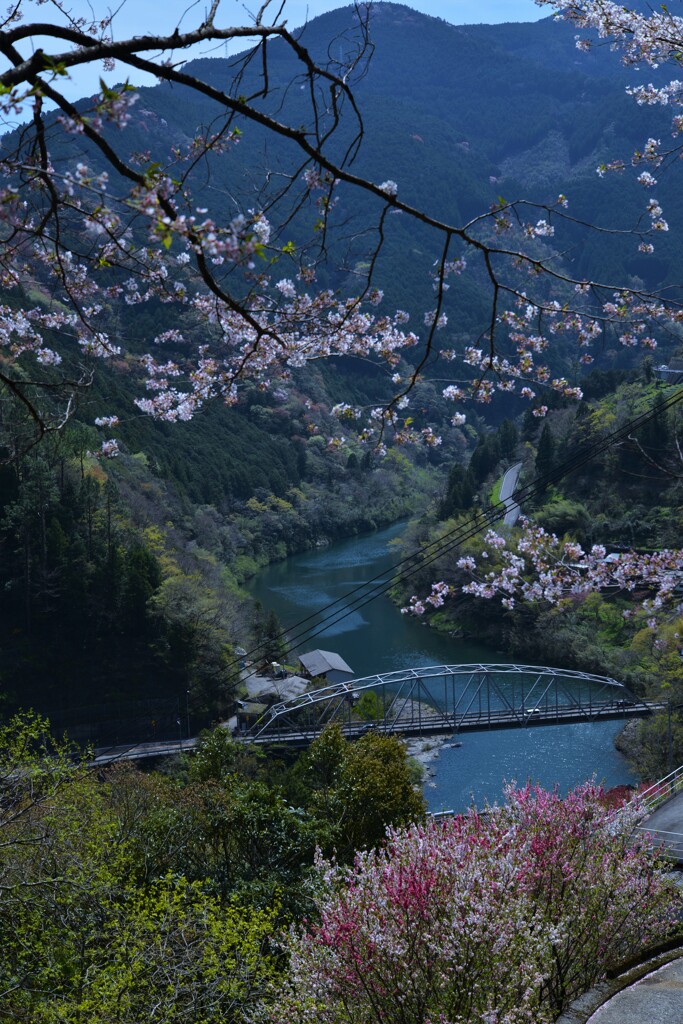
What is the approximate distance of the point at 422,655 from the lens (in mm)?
33531

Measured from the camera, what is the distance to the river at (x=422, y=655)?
22609mm

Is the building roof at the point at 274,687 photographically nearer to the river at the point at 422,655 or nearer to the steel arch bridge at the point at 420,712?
the steel arch bridge at the point at 420,712

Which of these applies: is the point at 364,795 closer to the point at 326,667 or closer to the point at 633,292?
the point at 633,292

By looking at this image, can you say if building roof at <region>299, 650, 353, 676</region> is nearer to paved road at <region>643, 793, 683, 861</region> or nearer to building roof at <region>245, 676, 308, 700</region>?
building roof at <region>245, 676, 308, 700</region>

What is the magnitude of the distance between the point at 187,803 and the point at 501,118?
515 feet

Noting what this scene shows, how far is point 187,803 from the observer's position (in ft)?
36.6

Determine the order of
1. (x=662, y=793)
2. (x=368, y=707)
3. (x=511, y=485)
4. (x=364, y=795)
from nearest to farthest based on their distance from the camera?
(x=662, y=793) → (x=364, y=795) → (x=368, y=707) → (x=511, y=485)

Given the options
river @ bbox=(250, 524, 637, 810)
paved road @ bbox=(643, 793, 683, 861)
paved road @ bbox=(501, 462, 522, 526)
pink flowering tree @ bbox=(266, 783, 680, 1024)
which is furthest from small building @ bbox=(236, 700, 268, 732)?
pink flowering tree @ bbox=(266, 783, 680, 1024)

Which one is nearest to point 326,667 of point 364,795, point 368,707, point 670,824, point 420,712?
point 368,707

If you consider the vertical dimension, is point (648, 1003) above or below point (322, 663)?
above

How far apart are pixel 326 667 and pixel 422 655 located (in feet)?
17.4

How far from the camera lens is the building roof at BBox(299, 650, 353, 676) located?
29562 mm

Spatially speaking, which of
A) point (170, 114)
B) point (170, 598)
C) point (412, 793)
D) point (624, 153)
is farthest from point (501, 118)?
point (412, 793)

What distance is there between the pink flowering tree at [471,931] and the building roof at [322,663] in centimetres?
2395
